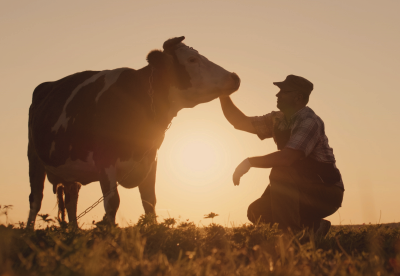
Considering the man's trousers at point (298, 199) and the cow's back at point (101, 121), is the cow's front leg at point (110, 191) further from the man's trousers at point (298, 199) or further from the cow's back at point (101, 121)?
the man's trousers at point (298, 199)

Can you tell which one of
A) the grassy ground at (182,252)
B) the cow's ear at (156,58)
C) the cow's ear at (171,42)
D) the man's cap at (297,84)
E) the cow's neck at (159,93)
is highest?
the cow's ear at (171,42)

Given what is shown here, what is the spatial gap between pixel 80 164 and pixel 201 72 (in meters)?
2.34

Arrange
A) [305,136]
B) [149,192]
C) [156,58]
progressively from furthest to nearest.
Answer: [149,192], [156,58], [305,136]

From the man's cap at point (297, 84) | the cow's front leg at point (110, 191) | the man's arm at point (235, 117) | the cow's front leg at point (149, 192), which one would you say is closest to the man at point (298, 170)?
the man's cap at point (297, 84)

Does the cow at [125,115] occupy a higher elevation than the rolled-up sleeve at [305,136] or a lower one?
higher

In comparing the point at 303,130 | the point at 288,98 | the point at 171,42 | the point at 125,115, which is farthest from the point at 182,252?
the point at 171,42

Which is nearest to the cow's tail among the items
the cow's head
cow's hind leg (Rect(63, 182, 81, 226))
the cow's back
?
cow's hind leg (Rect(63, 182, 81, 226))

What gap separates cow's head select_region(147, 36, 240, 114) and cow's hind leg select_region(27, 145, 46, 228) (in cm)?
300

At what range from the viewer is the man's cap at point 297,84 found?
641 cm

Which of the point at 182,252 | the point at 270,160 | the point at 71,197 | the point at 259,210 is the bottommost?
the point at 182,252

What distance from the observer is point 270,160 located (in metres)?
5.59

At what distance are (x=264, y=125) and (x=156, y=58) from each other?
1.96m

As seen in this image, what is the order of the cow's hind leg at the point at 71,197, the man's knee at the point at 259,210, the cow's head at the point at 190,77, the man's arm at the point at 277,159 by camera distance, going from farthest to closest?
the cow's hind leg at the point at 71,197
the cow's head at the point at 190,77
the man's knee at the point at 259,210
the man's arm at the point at 277,159

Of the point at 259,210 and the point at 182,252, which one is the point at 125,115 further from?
the point at 182,252
